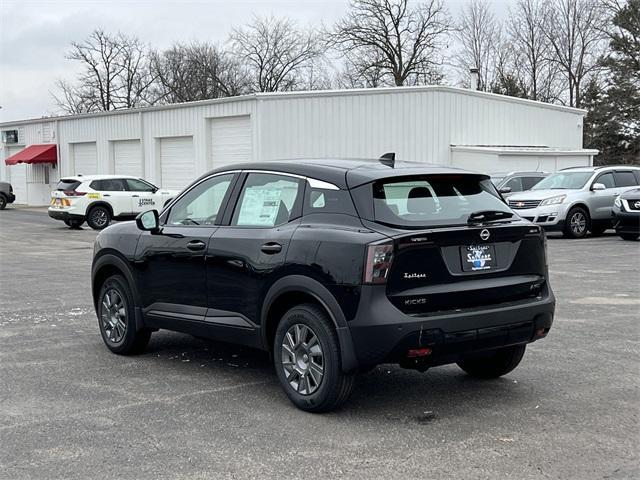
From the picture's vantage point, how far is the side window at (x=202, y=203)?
6.29m

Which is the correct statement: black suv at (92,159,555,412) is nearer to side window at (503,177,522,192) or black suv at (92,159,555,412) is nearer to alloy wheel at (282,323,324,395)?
alloy wheel at (282,323,324,395)

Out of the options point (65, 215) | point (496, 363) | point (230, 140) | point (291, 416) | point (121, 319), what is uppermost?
point (230, 140)

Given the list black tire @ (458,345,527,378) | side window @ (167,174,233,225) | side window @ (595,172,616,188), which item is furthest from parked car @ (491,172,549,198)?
side window @ (167,174,233,225)

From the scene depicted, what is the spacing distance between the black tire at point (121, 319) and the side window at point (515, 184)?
53.6 ft

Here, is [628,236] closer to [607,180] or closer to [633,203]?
[633,203]

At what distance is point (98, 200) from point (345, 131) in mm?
8640

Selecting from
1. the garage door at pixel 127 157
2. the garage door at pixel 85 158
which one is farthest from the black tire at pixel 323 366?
the garage door at pixel 85 158

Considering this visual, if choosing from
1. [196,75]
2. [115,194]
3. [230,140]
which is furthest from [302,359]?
[196,75]

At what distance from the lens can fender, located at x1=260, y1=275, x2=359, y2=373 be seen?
4.92 metres

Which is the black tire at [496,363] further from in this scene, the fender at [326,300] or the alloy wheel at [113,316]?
the alloy wheel at [113,316]

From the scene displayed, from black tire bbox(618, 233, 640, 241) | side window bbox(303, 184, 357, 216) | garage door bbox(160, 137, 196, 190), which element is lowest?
black tire bbox(618, 233, 640, 241)

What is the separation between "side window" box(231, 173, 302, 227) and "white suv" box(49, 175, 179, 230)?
19494 millimetres

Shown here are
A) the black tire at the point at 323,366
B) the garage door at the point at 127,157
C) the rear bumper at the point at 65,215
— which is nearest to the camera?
the black tire at the point at 323,366

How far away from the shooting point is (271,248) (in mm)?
5500
